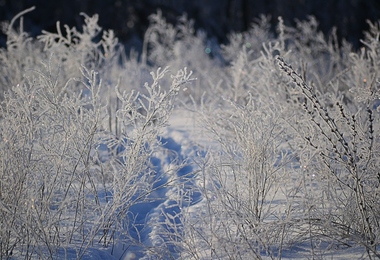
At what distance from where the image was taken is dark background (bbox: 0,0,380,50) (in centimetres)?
1552

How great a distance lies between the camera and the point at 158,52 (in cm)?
759

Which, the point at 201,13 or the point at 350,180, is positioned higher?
the point at 201,13

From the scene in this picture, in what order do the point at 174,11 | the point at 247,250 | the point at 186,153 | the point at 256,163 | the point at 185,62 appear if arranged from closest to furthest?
the point at 247,250 < the point at 256,163 < the point at 186,153 < the point at 185,62 < the point at 174,11

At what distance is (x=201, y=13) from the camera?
56.1ft

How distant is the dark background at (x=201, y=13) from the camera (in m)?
15.5

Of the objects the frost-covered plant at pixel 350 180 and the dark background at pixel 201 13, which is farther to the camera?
the dark background at pixel 201 13

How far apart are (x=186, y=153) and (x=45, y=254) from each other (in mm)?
1545

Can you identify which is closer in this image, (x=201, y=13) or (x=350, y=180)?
(x=350, y=180)

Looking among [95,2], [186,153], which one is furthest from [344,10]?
[186,153]

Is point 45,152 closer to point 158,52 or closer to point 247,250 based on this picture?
point 247,250

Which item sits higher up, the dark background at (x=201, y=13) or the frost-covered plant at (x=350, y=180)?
the dark background at (x=201, y=13)

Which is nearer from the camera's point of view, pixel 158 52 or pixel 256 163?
pixel 256 163

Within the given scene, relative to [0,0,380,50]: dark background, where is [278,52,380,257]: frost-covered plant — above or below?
below

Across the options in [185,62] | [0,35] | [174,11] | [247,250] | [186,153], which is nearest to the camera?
[247,250]
